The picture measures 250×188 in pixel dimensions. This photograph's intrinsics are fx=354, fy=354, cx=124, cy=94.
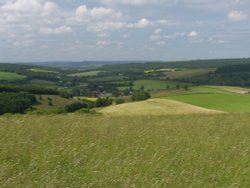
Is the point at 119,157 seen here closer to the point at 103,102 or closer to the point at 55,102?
the point at 103,102

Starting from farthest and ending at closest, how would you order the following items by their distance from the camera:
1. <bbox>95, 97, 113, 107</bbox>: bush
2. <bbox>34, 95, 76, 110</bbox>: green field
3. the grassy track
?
<bbox>34, 95, 76, 110</bbox>: green field
<bbox>95, 97, 113, 107</bbox>: bush
the grassy track

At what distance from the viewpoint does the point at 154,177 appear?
450 cm

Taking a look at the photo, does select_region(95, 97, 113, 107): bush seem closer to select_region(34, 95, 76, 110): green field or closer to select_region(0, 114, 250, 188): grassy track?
select_region(34, 95, 76, 110): green field

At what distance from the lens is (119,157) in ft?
17.8

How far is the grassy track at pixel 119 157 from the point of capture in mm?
4234

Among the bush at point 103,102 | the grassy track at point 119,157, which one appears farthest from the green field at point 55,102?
the grassy track at point 119,157

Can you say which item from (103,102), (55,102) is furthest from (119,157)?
(55,102)

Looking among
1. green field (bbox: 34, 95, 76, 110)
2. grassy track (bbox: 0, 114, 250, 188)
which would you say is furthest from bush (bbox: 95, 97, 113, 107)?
grassy track (bbox: 0, 114, 250, 188)

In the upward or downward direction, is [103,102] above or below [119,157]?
below

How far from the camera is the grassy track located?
167 inches

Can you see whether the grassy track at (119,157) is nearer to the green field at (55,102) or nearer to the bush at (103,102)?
the bush at (103,102)

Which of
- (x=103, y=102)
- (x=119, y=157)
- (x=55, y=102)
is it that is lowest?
(x=55, y=102)

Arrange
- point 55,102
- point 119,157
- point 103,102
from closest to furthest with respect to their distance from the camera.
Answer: point 119,157 < point 103,102 < point 55,102

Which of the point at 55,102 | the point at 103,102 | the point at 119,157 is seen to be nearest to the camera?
the point at 119,157
